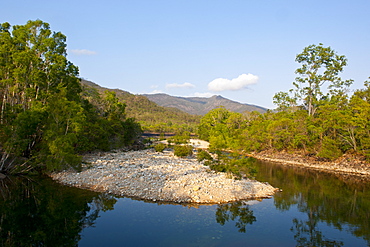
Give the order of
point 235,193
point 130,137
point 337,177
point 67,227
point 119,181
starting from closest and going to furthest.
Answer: point 67,227 → point 235,193 → point 119,181 → point 337,177 → point 130,137

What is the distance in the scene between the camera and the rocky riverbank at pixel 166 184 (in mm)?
15086

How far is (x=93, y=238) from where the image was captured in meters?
10.5

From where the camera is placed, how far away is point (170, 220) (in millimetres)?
12117

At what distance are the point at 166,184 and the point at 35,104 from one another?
12.0 m

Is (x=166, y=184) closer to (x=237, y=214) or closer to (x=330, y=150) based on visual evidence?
(x=237, y=214)

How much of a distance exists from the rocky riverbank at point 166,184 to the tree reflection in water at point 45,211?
4.07ft

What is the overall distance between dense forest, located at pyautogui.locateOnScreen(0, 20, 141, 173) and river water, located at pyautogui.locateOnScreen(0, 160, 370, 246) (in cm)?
281

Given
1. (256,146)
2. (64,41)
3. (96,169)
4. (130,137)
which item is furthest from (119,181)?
(256,146)

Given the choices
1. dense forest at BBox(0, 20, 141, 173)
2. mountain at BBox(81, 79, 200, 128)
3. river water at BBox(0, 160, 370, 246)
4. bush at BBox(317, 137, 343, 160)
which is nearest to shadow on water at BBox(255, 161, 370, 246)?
river water at BBox(0, 160, 370, 246)

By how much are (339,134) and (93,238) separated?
92.5ft

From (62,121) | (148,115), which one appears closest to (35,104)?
(62,121)

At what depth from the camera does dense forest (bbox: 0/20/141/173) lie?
18688mm

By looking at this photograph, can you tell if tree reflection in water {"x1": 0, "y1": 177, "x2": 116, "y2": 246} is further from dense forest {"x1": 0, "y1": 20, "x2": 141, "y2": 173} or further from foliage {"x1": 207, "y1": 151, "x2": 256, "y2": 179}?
foliage {"x1": 207, "y1": 151, "x2": 256, "y2": 179}

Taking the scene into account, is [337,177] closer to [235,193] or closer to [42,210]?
[235,193]
